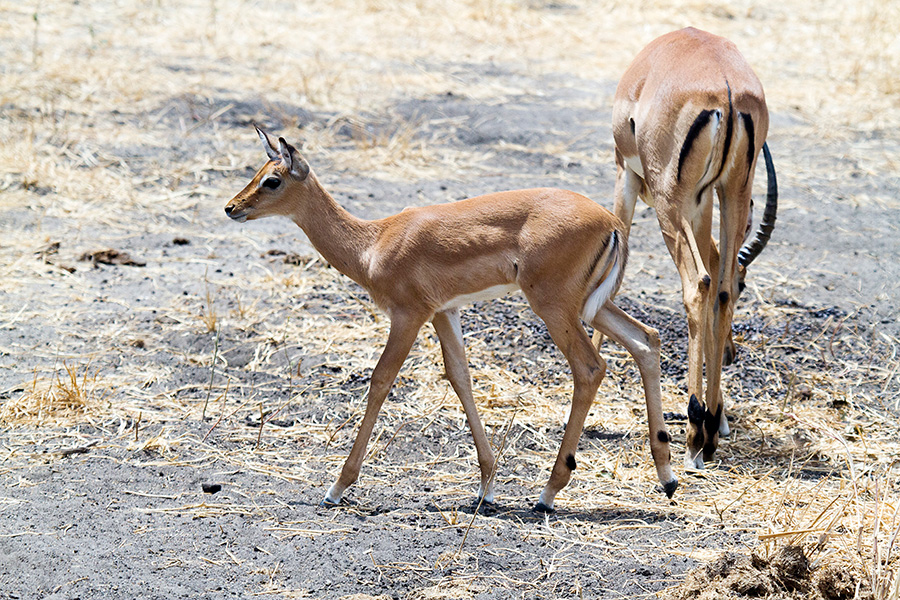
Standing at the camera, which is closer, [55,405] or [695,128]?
[695,128]

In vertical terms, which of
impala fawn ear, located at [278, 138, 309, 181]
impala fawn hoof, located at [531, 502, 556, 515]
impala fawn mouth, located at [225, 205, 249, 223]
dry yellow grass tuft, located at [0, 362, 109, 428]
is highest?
impala fawn ear, located at [278, 138, 309, 181]

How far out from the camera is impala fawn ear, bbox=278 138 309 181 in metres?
4.89

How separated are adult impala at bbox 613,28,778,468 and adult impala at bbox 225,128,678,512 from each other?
1.72ft

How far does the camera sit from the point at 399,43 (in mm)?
13812

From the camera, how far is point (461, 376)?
194 inches

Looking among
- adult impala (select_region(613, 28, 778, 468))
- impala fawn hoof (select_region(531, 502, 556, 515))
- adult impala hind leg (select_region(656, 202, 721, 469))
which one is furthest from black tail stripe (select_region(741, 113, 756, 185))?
impala fawn hoof (select_region(531, 502, 556, 515))

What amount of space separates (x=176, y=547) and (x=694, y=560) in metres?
2.27

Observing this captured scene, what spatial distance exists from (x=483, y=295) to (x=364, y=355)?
74.6 inches

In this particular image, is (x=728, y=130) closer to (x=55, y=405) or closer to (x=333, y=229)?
(x=333, y=229)

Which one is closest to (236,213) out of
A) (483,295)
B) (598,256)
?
(483,295)

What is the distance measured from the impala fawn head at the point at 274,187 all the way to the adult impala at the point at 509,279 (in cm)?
1

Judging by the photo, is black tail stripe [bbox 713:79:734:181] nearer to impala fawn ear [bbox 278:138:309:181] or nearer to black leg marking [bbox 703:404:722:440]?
black leg marking [bbox 703:404:722:440]

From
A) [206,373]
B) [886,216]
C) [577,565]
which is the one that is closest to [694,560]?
[577,565]

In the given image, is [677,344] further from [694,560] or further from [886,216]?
[886,216]
